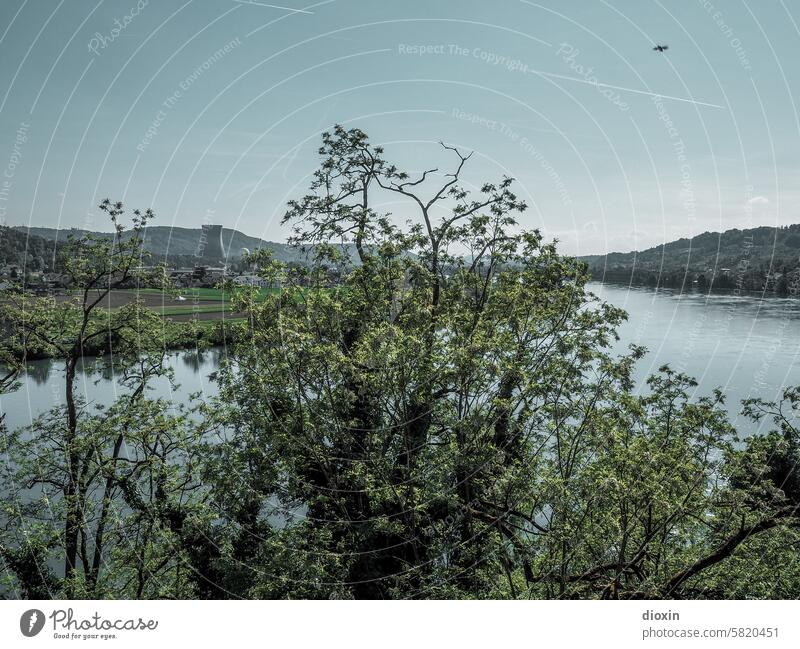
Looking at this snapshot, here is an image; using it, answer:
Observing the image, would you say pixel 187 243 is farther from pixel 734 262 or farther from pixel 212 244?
pixel 734 262

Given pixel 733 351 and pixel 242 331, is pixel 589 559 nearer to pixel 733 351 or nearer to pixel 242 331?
pixel 242 331

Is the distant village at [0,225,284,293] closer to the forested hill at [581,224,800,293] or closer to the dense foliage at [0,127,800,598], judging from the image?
the dense foliage at [0,127,800,598]

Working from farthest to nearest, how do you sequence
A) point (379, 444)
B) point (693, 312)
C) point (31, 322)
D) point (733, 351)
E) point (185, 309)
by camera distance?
1. point (693, 312)
2. point (733, 351)
3. point (185, 309)
4. point (31, 322)
5. point (379, 444)

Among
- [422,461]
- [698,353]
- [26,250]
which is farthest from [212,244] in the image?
[698,353]

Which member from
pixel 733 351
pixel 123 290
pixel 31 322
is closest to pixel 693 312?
pixel 733 351
